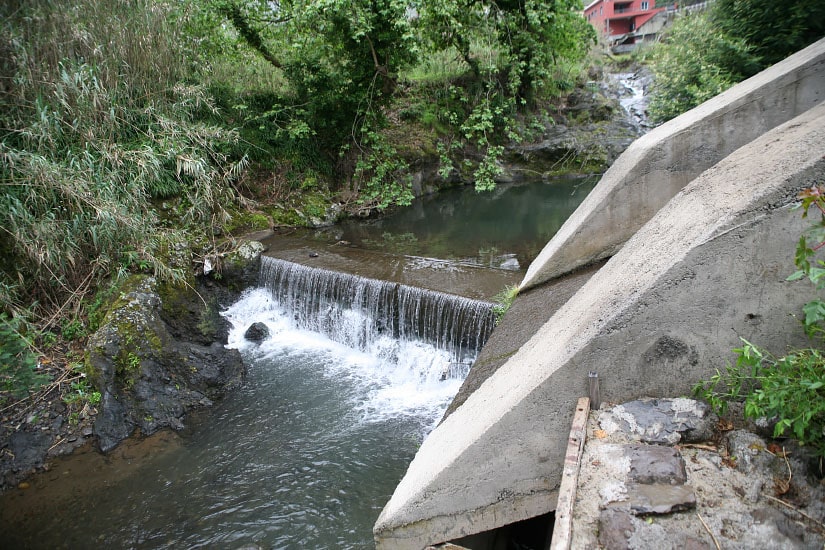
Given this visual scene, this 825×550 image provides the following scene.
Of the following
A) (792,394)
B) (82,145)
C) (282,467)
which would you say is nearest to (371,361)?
(282,467)

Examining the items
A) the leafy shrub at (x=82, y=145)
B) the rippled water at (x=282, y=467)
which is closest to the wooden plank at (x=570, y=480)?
the rippled water at (x=282, y=467)

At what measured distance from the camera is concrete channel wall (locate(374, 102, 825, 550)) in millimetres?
2025

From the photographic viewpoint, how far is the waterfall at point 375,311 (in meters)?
6.25

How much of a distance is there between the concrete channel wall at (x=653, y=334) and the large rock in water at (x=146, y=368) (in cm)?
422

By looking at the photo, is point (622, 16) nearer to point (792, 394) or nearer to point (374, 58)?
point (374, 58)

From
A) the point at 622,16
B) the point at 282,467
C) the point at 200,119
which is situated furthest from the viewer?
the point at 622,16

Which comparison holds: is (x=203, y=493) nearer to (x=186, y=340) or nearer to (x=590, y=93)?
(x=186, y=340)

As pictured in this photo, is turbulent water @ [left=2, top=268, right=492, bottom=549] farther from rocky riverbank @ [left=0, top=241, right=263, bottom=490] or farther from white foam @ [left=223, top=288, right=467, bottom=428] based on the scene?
rocky riverbank @ [left=0, top=241, right=263, bottom=490]

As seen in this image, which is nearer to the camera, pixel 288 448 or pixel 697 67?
pixel 288 448

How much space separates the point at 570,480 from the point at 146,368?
551 centimetres

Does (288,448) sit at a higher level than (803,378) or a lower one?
lower

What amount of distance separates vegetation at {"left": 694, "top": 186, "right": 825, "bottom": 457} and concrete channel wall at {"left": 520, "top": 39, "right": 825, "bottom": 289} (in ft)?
6.55

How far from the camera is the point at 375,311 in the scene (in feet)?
23.2

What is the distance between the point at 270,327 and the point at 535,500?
626 centimetres
